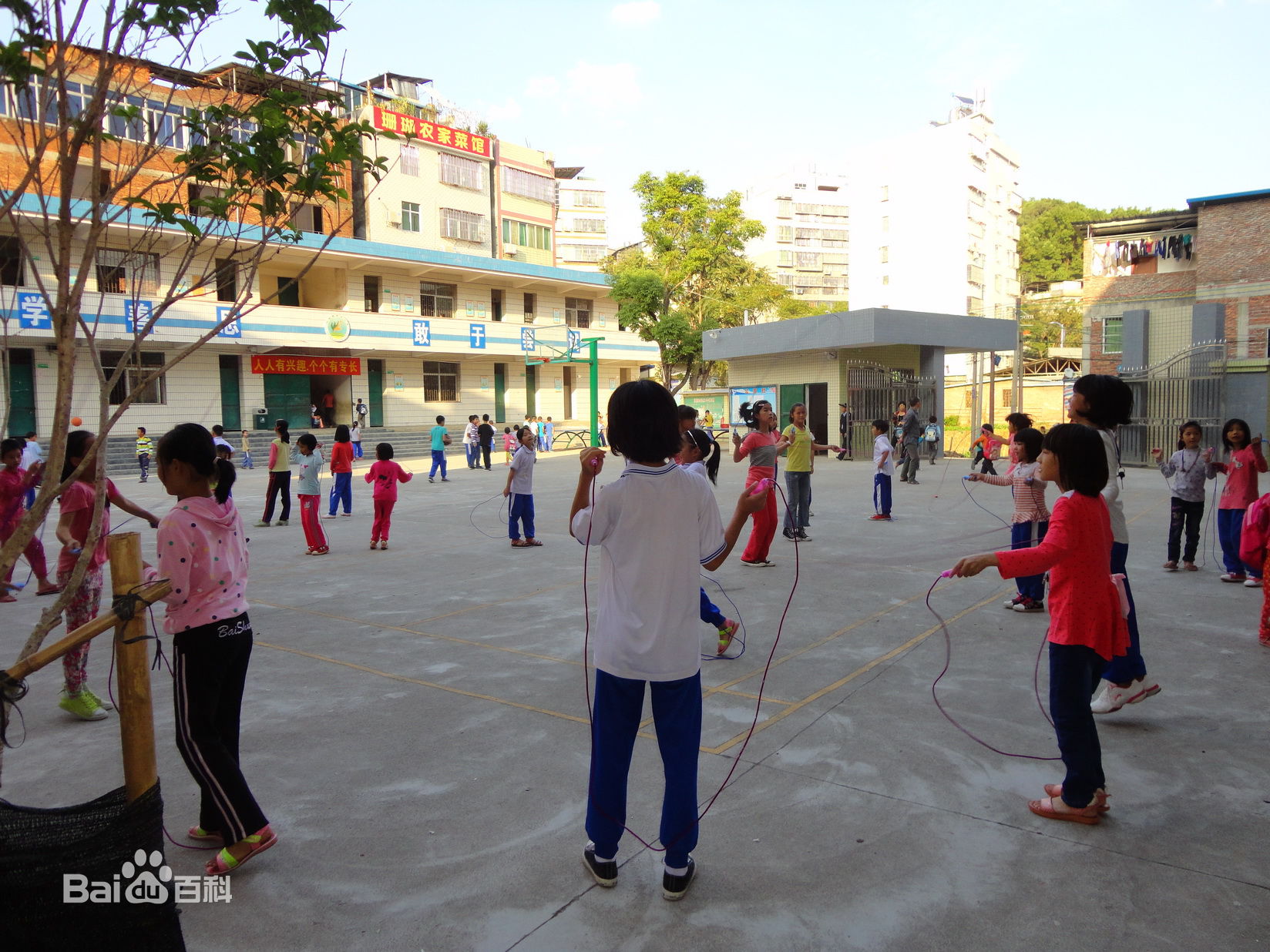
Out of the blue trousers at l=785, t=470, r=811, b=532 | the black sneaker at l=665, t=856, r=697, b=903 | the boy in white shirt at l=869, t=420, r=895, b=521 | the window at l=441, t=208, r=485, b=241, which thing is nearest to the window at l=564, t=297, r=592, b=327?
the window at l=441, t=208, r=485, b=241

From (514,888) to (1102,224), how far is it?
32560 mm

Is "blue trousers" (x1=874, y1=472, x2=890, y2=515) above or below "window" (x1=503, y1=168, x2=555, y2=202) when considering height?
below

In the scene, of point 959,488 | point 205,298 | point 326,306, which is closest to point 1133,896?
point 959,488

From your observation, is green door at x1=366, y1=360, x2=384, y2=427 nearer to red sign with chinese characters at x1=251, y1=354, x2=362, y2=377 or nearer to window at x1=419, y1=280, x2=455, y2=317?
red sign with chinese characters at x1=251, y1=354, x2=362, y2=377

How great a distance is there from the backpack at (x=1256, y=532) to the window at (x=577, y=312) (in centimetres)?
3629

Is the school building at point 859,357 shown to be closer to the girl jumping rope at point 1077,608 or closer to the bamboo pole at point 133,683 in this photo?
the girl jumping rope at point 1077,608

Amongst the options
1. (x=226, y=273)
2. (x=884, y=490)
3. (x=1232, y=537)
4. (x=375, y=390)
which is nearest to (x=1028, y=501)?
(x=1232, y=537)

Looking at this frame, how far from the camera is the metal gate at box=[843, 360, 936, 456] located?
25.8 metres

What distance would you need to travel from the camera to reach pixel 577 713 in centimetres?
455

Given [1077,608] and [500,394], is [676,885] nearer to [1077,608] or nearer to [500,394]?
[1077,608]

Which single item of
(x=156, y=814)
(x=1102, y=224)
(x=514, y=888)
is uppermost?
(x=1102, y=224)

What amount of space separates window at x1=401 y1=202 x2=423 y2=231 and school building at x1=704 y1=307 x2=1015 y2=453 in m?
15.2

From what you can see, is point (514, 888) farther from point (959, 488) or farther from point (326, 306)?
point (326, 306)

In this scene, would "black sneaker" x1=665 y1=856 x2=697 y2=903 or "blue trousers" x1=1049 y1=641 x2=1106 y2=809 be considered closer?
"black sneaker" x1=665 y1=856 x2=697 y2=903
